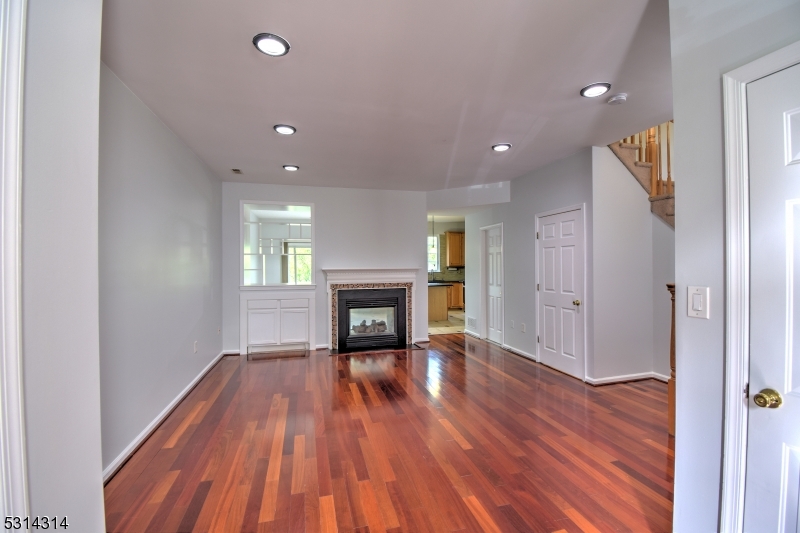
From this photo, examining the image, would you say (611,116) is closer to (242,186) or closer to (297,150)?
(297,150)

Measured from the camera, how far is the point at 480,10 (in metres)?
1.62

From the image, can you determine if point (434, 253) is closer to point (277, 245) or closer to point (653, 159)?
point (277, 245)

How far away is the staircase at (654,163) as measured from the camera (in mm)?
3637

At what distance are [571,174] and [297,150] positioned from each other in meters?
3.05

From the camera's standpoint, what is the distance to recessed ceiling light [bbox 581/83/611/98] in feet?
7.61

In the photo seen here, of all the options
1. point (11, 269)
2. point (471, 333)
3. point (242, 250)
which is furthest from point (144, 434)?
point (471, 333)

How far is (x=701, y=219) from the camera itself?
1.31 m

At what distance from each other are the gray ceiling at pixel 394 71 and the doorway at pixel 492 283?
2214 millimetres

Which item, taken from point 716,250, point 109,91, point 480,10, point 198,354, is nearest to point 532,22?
point 480,10

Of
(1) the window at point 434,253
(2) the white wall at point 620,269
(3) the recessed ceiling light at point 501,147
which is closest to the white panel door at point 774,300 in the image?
(3) the recessed ceiling light at point 501,147

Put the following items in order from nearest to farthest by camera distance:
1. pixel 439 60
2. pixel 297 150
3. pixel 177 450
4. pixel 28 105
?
pixel 28 105, pixel 439 60, pixel 177 450, pixel 297 150

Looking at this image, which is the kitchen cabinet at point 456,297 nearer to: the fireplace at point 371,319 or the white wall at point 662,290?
the fireplace at point 371,319

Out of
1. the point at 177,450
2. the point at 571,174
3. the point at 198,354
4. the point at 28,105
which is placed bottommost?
the point at 177,450

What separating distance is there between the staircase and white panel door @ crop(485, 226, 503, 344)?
199 centimetres
